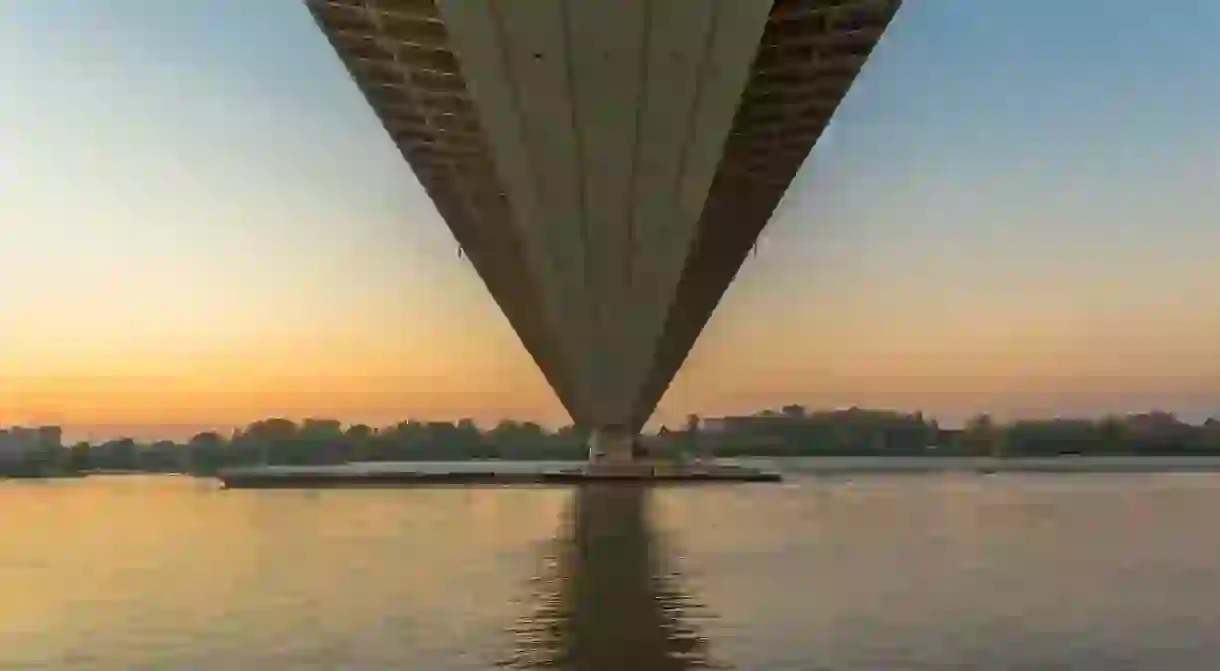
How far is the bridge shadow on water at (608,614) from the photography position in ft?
18.3

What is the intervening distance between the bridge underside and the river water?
3.47 m

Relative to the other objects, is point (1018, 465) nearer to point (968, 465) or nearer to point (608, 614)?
point (968, 465)

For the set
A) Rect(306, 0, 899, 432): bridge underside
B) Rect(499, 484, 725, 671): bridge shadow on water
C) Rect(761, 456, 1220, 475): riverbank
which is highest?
Rect(306, 0, 899, 432): bridge underside

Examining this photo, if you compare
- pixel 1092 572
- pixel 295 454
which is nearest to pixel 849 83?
pixel 1092 572

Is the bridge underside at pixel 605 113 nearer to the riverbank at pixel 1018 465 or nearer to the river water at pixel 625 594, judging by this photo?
the river water at pixel 625 594

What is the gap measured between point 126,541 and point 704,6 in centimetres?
1050

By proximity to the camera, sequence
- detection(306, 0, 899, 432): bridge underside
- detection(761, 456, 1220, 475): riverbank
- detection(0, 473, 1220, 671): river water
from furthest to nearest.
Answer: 1. detection(761, 456, 1220, 475): riverbank
2. detection(306, 0, 899, 432): bridge underside
3. detection(0, 473, 1220, 671): river water

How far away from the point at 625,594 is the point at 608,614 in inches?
39.8

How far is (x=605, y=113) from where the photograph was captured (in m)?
9.49

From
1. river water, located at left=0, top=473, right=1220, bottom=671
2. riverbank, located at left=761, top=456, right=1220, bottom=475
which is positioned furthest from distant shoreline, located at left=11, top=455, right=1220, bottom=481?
river water, located at left=0, top=473, right=1220, bottom=671

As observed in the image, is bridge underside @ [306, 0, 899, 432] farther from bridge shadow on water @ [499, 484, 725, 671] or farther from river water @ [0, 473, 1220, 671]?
bridge shadow on water @ [499, 484, 725, 671]

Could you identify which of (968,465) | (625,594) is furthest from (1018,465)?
(625,594)

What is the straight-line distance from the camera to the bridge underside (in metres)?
7.94

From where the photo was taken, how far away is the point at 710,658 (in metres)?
5.59
